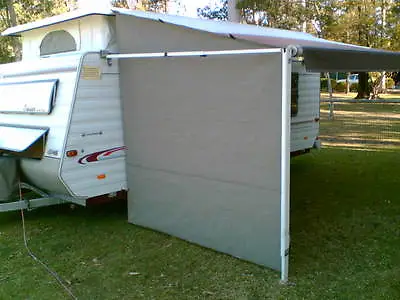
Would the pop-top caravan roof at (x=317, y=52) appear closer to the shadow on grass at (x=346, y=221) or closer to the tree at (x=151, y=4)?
the shadow on grass at (x=346, y=221)

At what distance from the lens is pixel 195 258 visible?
4.39 metres

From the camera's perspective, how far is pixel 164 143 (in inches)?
→ 191

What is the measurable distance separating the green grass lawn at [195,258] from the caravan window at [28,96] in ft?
4.80

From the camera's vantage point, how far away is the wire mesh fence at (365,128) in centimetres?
1042

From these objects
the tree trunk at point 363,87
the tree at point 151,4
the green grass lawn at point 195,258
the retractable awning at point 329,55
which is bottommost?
the green grass lawn at point 195,258

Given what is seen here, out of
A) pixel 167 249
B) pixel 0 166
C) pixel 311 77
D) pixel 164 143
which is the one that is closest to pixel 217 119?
pixel 164 143

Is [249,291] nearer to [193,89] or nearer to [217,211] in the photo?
[217,211]

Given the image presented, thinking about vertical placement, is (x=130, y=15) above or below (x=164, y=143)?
above

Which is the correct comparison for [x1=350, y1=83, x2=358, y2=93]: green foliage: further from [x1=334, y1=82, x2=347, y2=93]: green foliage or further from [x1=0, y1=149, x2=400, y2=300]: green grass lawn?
[x1=0, y1=149, x2=400, y2=300]: green grass lawn

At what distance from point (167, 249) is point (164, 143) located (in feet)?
3.72

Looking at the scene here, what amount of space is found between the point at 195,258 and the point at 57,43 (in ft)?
11.1

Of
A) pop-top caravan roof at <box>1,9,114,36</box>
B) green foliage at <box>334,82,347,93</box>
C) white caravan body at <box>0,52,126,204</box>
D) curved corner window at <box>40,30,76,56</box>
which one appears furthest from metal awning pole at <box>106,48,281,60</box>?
green foliage at <box>334,82,347,93</box>

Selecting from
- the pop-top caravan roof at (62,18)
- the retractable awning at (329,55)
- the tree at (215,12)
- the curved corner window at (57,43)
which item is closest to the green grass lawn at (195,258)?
the retractable awning at (329,55)

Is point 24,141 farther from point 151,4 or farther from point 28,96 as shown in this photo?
point 151,4
